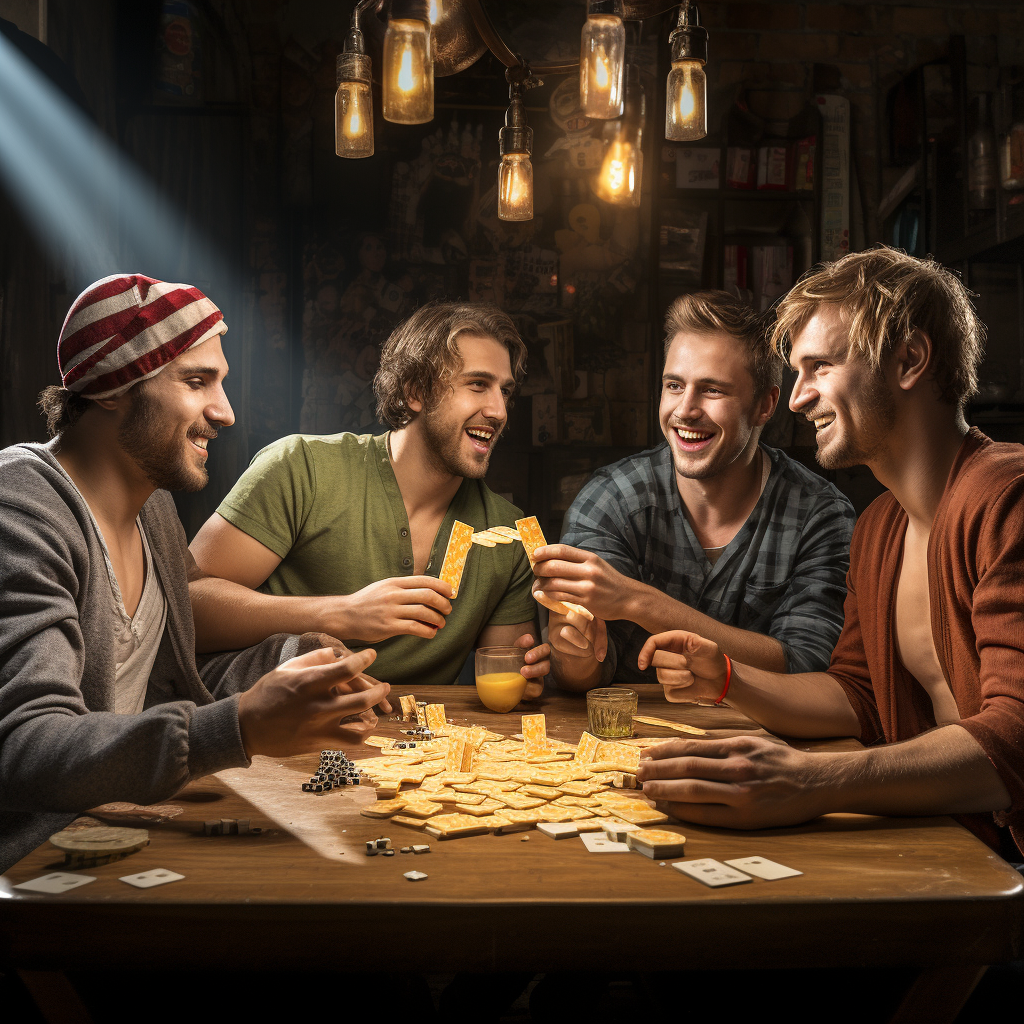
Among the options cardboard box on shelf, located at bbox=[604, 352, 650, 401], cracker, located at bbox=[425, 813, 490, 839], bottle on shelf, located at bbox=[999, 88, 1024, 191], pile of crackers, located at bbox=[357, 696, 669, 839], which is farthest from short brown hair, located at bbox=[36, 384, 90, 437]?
cardboard box on shelf, located at bbox=[604, 352, 650, 401]

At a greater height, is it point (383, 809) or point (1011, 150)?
point (1011, 150)

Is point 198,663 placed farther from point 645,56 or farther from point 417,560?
point 645,56

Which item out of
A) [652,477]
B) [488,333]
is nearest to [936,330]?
[652,477]

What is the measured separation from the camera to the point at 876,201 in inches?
216

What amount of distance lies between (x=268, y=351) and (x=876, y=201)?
3668 millimetres

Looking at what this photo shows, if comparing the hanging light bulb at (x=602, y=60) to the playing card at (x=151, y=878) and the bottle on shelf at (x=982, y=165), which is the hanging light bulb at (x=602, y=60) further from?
the bottle on shelf at (x=982, y=165)

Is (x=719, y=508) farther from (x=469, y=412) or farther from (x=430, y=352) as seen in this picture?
(x=430, y=352)

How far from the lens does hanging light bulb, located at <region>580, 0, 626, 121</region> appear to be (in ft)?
6.55

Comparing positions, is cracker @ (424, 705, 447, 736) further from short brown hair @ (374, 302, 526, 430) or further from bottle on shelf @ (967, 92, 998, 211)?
bottle on shelf @ (967, 92, 998, 211)

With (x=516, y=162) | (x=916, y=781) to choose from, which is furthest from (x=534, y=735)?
(x=516, y=162)

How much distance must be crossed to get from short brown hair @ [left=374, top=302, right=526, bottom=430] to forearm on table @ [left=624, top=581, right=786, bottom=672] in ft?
3.18

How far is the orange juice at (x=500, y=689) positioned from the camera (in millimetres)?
2113

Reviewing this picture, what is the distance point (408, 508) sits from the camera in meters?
2.86

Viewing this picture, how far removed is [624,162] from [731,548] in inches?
46.2
